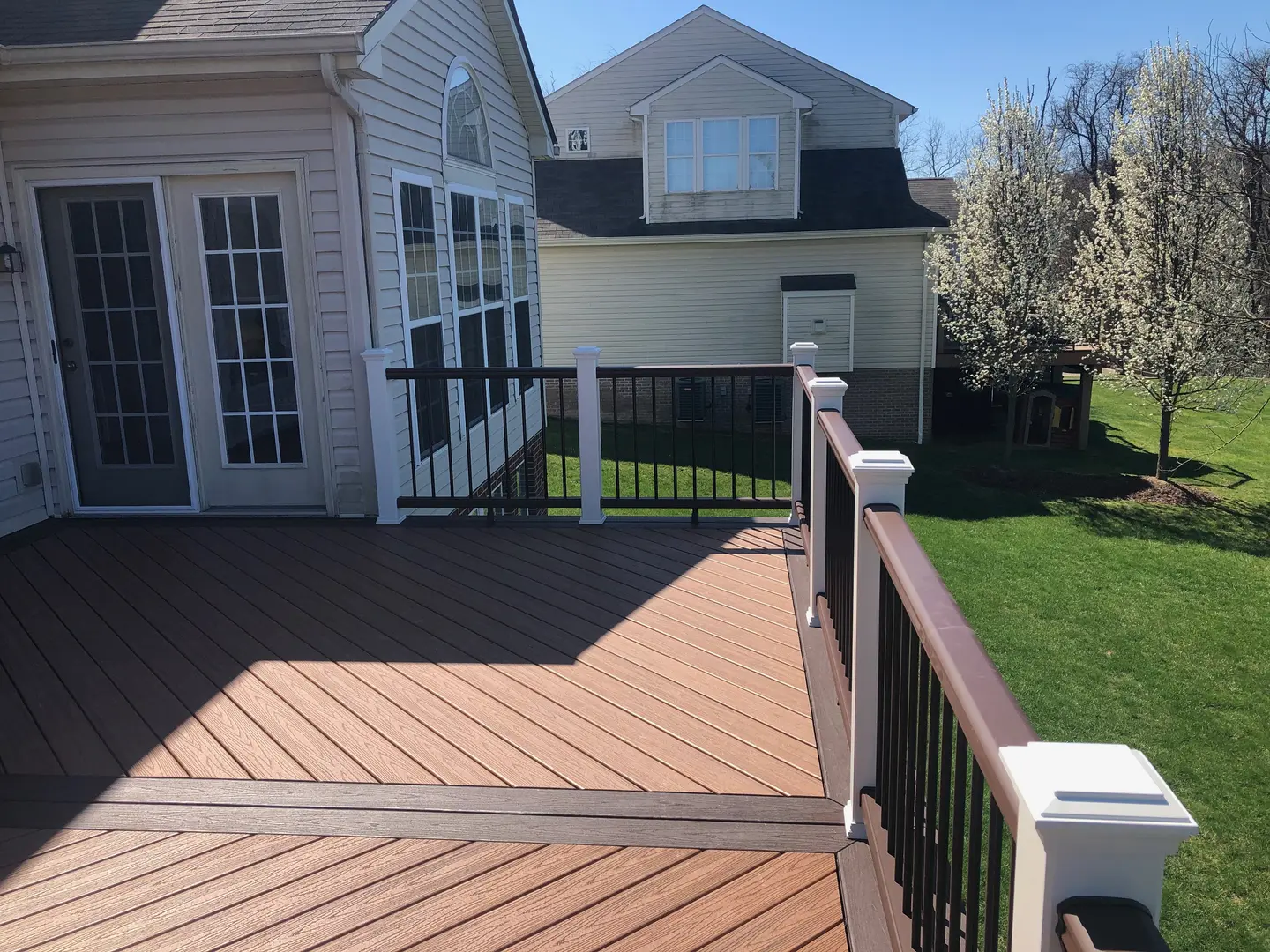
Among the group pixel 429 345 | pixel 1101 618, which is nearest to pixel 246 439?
pixel 429 345

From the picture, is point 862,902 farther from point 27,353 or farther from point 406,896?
point 27,353

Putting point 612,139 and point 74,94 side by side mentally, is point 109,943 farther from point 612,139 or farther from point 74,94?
point 612,139

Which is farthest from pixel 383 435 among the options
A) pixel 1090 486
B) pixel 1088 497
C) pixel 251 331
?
pixel 1090 486

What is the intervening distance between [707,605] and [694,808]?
1.69 meters

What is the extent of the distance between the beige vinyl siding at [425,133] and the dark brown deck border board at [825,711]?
3093mm

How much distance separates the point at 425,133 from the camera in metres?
6.85

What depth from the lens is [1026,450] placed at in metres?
16.4

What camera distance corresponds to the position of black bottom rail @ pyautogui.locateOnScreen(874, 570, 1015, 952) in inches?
57.1

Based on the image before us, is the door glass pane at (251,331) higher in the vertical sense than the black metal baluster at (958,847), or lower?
higher

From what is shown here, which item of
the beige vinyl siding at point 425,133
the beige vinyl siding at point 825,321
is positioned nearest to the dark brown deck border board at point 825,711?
the beige vinyl siding at point 425,133

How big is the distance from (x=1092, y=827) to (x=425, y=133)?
22.3 ft

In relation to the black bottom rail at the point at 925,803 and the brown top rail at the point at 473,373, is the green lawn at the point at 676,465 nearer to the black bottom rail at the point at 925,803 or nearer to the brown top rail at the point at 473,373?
the brown top rail at the point at 473,373

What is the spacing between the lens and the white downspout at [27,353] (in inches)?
220

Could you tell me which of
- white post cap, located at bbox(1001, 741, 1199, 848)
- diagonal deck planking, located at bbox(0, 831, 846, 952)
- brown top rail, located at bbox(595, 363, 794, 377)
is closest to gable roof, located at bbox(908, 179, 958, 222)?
brown top rail, located at bbox(595, 363, 794, 377)
